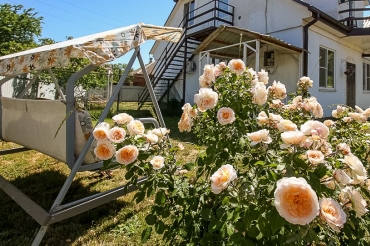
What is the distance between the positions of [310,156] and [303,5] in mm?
9168

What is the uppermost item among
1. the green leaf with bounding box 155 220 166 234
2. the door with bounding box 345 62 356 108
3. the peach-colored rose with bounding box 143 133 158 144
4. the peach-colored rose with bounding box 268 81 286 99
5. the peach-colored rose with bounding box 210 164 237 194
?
the door with bounding box 345 62 356 108

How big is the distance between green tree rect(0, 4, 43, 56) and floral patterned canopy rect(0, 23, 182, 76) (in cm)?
1204

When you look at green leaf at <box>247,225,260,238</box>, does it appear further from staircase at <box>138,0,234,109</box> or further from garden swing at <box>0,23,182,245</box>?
staircase at <box>138,0,234,109</box>

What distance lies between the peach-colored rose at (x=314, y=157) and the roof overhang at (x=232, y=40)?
632 cm

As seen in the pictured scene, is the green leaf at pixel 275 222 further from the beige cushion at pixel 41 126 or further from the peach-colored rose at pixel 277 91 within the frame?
the beige cushion at pixel 41 126

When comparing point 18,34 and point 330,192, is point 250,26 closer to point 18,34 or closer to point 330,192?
point 330,192

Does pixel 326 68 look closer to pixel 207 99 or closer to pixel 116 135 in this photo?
pixel 207 99

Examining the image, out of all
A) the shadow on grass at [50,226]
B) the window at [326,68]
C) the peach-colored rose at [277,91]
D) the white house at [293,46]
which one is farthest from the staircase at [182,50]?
the peach-colored rose at [277,91]

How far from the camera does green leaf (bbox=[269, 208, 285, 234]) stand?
710 mm

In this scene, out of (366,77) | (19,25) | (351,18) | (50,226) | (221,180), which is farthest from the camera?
(19,25)

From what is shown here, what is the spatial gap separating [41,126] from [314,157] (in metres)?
2.34

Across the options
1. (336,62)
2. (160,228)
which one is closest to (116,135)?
(160,228)

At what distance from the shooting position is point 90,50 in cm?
183

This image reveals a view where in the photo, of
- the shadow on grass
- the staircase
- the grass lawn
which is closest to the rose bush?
the grass lawn
